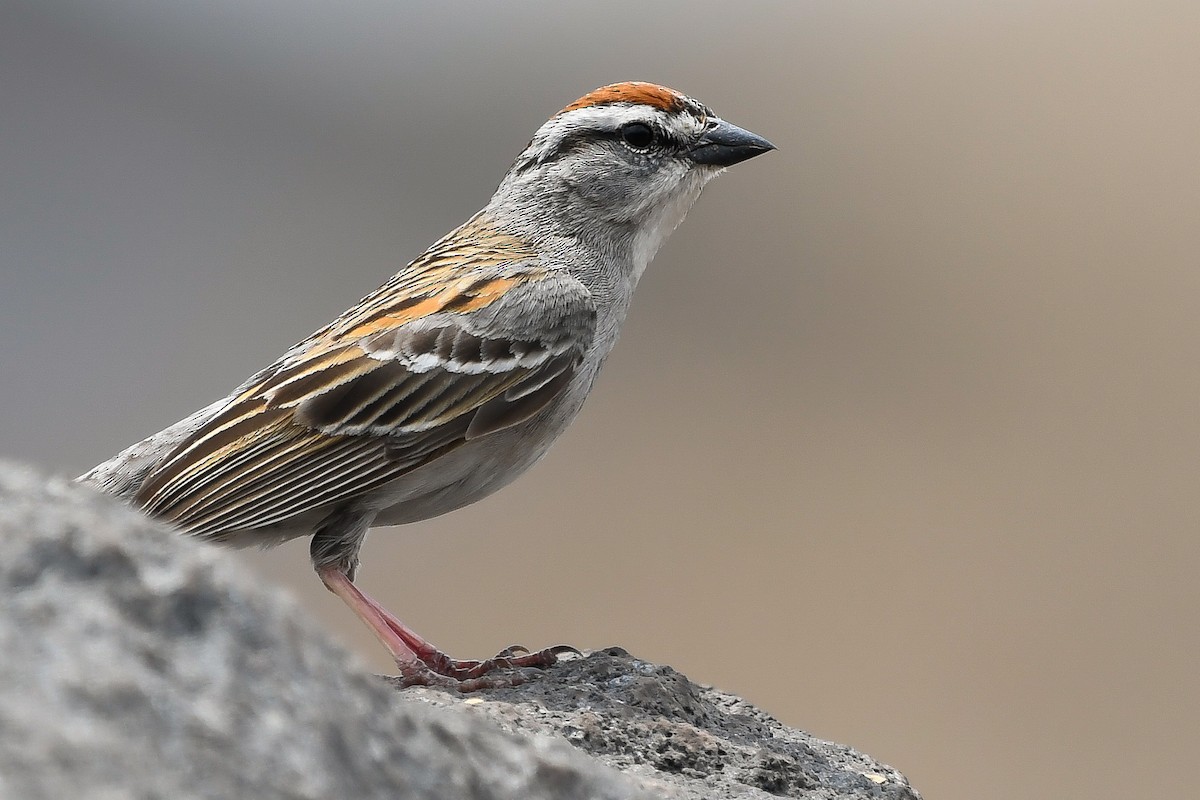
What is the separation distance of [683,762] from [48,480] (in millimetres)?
1922

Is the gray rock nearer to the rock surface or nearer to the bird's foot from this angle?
the bird's foot

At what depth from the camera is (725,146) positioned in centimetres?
537

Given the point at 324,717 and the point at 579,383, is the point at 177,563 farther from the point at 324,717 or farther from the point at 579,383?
the point at 579,383

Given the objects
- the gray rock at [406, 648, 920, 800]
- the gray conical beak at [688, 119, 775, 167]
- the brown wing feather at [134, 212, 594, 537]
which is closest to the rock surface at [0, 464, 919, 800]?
the gray rock at [406, 648, 920, 800]

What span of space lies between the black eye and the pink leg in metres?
2.27

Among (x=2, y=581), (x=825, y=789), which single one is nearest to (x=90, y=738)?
(x=2, y=581)

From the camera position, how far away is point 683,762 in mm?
3309

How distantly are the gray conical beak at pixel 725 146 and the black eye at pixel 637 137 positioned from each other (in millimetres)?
191

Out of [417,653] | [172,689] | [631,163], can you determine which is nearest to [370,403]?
[417,653]

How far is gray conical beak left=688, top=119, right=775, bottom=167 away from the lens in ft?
17.5

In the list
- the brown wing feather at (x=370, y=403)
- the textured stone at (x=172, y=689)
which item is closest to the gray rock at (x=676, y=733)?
the brown wing feather at (x=370, y=403)

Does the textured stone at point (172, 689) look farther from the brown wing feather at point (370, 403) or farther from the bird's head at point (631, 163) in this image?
the bird's head at point (631, 163)

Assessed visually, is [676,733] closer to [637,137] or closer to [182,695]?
[182,695]

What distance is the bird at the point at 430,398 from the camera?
4.42 meters
